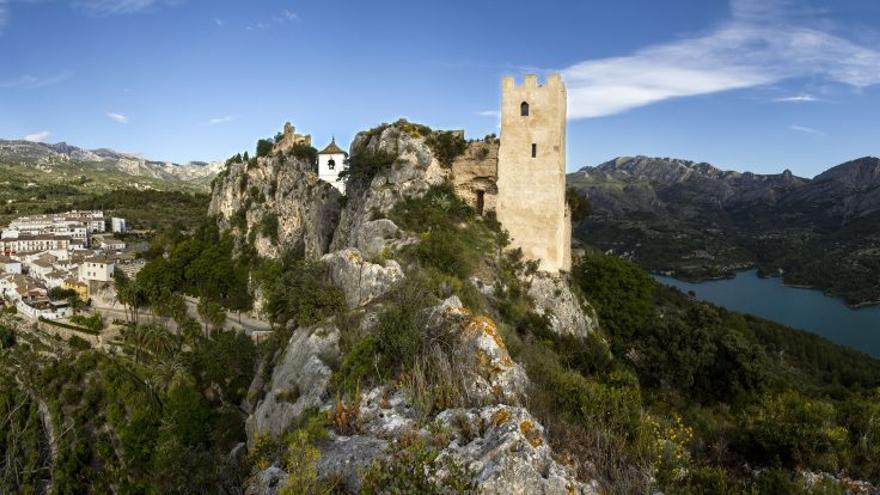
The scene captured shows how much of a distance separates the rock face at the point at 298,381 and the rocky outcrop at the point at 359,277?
8.59 ft

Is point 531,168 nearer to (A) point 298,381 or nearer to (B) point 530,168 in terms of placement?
(B) point 530,168

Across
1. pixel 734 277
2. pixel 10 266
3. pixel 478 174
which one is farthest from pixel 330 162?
pixel 734 277

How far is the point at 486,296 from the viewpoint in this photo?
2238cm

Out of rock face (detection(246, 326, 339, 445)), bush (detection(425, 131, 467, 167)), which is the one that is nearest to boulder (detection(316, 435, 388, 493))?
rock face (detection(246, 326, 339, 445))

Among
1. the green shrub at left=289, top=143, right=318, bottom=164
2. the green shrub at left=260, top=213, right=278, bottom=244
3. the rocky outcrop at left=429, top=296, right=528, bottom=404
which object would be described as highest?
the green shrub at left=289, top=143, right=318, bottom=164

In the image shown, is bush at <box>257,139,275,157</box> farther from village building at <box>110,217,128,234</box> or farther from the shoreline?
the shoreline

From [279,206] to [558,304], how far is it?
30.2 metres

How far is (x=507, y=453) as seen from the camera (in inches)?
263

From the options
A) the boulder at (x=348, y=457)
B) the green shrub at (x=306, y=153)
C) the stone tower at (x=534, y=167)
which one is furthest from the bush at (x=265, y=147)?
the boulder at (x=348, y=457)

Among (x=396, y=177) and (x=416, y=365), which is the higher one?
(x=396, y=177)

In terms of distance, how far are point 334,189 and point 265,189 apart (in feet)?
38.5

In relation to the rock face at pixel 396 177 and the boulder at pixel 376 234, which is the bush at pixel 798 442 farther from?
the rock face at pixel 396 177

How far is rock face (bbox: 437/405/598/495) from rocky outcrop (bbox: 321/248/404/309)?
30.7 ft

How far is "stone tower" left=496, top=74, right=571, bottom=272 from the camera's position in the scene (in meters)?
25.3
